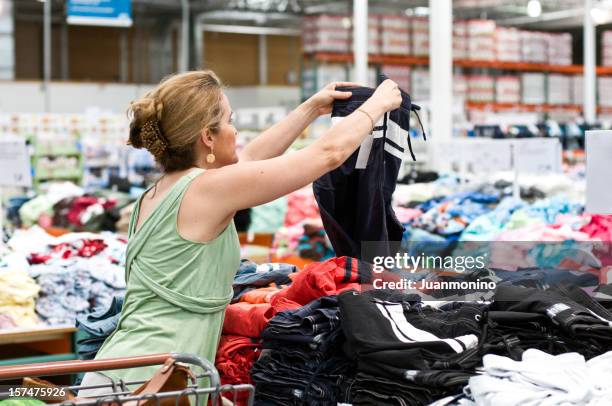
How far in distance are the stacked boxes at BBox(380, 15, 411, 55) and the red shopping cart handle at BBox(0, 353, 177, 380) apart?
13162mm

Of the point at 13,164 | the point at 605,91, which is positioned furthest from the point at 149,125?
the point at 605,91

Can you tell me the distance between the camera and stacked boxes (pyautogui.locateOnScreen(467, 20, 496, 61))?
1600 centimetres

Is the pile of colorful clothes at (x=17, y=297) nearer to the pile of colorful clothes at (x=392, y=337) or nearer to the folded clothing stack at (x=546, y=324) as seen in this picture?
the pile of colorful clothes at (x=392, y=337)

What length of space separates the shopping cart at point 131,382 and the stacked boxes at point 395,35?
13.1 meters

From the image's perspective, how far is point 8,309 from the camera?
5.07 metres

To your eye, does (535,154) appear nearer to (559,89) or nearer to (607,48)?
(559,89)

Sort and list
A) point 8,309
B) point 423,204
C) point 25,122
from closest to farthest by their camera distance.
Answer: point 8,309 → point 423,204 → point 25,122

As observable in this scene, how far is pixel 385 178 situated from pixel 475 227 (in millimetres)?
2728

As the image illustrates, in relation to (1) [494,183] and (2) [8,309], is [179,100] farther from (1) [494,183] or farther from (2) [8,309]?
Result: (1) [494,183]

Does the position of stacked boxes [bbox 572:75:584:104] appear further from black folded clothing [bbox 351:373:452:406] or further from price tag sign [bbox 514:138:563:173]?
black folded clothing [bbox 351:373:452:406]

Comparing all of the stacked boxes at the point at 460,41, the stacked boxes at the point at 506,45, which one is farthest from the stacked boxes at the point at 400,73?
the stacked boxes at the point at 506,45

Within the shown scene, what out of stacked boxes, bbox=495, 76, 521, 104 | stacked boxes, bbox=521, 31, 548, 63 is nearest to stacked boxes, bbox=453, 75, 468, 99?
stacked boxes, bbox=495, 76, 521, 104

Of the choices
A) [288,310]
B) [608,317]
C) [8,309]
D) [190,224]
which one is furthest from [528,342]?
[8,309]

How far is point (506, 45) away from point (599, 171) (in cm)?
1373
